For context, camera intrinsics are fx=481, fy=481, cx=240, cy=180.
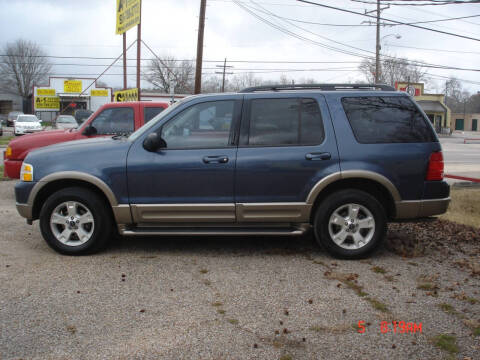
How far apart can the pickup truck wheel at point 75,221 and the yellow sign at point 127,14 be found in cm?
1668

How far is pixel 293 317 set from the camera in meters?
3.89

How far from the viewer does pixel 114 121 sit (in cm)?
873

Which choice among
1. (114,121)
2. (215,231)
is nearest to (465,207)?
(215,231)

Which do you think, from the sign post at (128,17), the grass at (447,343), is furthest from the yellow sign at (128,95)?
the grass at (447,343)

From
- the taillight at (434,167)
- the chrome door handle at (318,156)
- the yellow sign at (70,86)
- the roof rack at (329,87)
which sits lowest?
the taillight at (434,167)

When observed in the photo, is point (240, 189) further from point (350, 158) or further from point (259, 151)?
point (350, 158)

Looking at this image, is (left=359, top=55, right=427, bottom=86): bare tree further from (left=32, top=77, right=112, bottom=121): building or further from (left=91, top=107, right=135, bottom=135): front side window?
(left=91, top=107, right=135, bottom=135): front side window

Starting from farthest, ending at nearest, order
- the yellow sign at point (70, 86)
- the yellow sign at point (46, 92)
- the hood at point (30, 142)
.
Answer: the yellow sign at point (70, 86) → the yellow sign at point (46, 92) → the hood at point (30, 142)

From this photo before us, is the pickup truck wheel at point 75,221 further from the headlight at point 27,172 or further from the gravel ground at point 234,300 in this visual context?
the headlight at point 27,172

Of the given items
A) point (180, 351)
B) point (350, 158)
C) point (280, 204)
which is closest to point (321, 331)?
point (180, 351)

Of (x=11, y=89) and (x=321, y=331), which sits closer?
(x=321, y=331)

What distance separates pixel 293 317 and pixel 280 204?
1689 mm

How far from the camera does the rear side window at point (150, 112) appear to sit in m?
8.89
